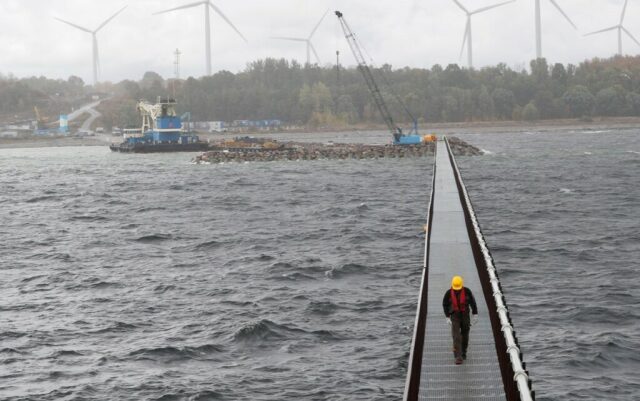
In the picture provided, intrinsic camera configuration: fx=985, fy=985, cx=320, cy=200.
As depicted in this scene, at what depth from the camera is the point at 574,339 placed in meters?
35.2

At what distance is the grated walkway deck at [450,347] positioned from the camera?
2391cm

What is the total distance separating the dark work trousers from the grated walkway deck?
0.48m

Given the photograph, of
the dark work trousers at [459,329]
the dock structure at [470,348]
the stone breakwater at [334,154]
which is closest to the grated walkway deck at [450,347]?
the dock structure at [470,348]

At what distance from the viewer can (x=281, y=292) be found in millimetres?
45125

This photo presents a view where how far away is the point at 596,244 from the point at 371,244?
13.2 meters

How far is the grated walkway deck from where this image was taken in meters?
23.9

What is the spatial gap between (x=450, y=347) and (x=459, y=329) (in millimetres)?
1741

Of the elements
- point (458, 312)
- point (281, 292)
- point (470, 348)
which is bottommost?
point (281, 292)

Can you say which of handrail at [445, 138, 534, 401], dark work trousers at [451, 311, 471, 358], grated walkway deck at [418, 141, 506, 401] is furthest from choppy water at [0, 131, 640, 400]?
dark work trousers at [451, 311, 471, 358]

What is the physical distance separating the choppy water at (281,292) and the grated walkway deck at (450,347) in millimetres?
2596

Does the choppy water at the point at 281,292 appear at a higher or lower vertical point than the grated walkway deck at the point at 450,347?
lower

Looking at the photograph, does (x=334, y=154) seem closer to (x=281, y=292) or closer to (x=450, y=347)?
(x=281, y=292)

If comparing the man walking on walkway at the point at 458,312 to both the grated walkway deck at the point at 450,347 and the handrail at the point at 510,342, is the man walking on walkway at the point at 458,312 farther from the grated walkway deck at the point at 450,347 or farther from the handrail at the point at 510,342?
the handrail at the point at 510,342

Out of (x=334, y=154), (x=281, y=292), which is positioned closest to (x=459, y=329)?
(x=281, y=292)
